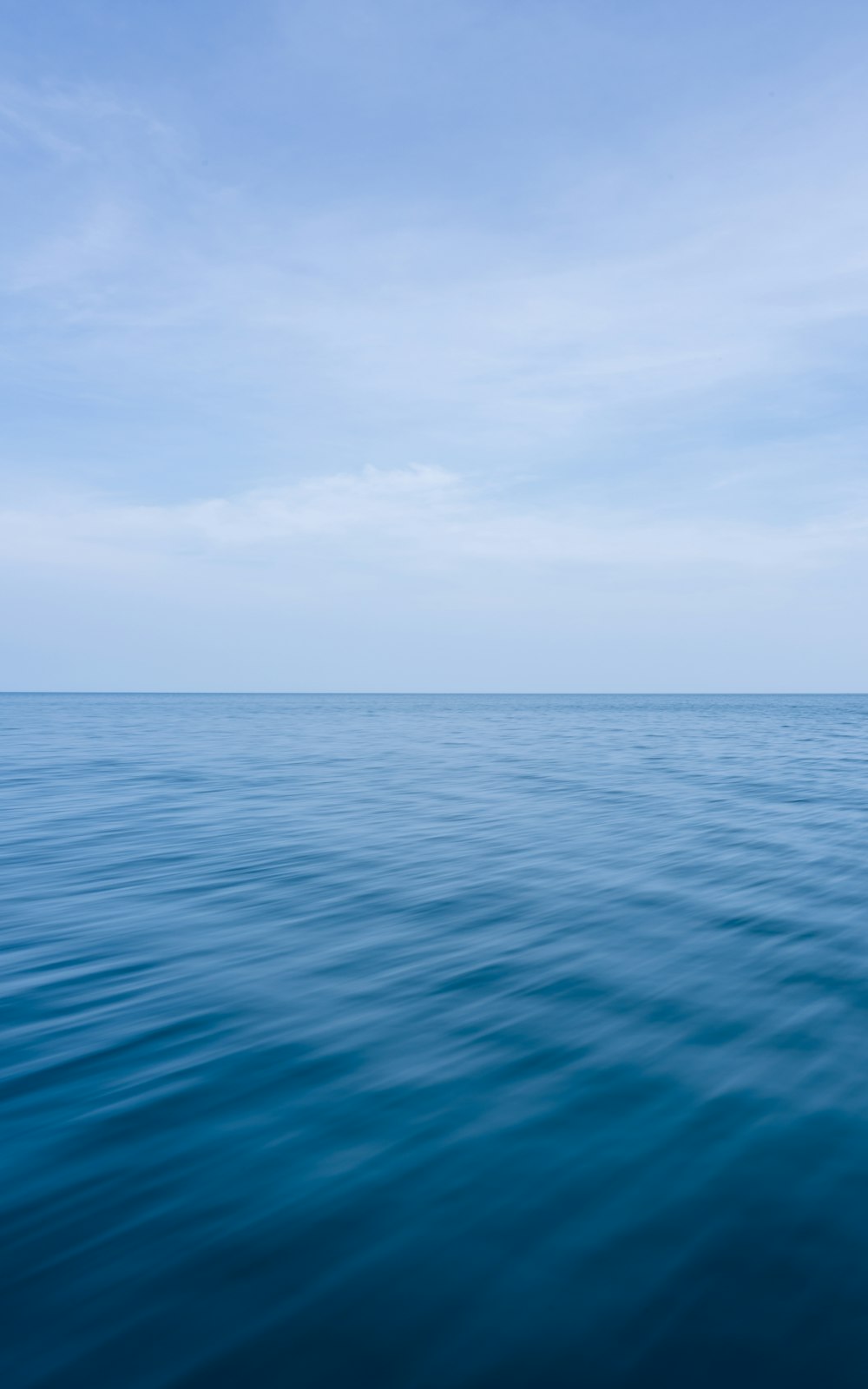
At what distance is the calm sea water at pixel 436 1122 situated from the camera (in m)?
3.20

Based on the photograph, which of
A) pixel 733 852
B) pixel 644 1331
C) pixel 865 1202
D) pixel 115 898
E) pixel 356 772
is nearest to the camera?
pixel 644 1331

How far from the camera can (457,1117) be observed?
4801 millimetres

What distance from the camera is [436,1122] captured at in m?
4.75

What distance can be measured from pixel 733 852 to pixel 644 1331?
9.80m

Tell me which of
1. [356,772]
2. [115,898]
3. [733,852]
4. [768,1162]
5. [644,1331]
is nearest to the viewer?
[644,1331]

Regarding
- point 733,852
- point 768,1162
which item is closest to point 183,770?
point 733,852

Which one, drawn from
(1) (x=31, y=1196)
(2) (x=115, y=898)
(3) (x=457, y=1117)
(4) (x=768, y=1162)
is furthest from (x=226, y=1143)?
(2) (x=115, y=898)

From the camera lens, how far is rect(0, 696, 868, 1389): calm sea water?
10.5 feet

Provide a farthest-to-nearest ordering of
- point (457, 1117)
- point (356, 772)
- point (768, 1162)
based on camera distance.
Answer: point (356, 772), point (457, 1117), point (768, 1162)

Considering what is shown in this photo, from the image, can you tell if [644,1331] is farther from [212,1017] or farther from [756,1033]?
[212,1017]

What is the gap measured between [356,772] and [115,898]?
49.2 ft

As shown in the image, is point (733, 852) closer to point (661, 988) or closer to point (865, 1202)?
point (661, 988)

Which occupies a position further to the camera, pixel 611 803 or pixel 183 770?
pixel 183 770

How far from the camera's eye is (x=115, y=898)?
9719 mm
